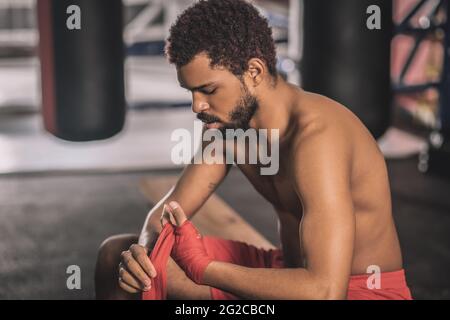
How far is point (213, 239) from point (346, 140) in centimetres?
50

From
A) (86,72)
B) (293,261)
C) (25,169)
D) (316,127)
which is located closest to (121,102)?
(86,72)

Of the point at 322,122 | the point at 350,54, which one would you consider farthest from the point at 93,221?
the point at 322,122

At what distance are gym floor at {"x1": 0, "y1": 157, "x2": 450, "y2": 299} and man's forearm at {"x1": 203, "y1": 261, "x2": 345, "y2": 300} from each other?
1.08 m

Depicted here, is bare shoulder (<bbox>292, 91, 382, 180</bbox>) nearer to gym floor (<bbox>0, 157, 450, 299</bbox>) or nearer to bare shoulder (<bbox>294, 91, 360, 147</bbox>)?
bare shoulder (<bbox>294, 91, 360, 147</bbox>)

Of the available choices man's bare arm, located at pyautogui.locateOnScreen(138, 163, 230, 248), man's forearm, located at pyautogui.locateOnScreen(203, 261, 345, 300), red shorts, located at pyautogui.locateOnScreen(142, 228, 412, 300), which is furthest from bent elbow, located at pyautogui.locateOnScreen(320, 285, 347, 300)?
man's bare arm, located at pyautogui.locateOnScreen(138, 163, 230, 248)

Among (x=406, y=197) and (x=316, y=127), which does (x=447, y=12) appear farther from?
(x=316, y=127)

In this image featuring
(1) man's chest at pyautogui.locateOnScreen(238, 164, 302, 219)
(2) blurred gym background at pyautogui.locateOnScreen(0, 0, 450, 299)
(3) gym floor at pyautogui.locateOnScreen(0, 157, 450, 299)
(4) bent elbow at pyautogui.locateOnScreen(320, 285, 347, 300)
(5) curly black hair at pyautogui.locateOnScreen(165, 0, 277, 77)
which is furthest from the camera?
(2) blurred gym background at pyautogui.locateOnScreen(0, 0, 450, 299)

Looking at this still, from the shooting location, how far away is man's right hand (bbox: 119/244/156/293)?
144cm

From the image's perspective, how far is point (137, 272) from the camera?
1441mm

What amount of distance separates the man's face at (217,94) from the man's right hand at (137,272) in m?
0.30

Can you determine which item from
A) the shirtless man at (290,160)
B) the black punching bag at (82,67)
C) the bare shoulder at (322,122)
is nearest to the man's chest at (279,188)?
the shirtless man at (290,160)

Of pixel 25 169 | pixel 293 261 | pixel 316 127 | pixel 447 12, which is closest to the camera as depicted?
pixel 316 127

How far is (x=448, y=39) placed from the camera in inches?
149

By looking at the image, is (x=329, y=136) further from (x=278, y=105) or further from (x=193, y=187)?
(x=193, y=187)
